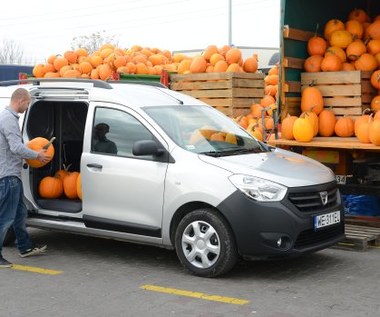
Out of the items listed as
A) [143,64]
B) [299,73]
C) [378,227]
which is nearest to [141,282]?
[378,227]

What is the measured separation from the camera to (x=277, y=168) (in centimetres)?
674

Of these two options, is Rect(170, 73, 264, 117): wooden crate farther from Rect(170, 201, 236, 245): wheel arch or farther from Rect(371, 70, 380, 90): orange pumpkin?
Rect(170, 201, 236, 245): wheel arch

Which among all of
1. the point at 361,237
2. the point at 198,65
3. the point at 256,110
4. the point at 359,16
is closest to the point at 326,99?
the point at 359,16

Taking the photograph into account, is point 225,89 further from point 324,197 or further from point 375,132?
point 324,197

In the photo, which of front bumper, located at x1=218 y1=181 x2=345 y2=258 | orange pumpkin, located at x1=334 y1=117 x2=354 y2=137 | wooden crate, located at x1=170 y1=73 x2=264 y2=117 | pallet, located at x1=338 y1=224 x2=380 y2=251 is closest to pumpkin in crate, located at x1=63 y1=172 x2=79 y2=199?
front bumper, located at x1=218 y1=181 x2=345 y2=258

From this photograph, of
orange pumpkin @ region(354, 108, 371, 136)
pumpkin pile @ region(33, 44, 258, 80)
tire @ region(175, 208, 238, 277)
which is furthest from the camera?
pumpkin pile @ region(33, 44, 258, 80)

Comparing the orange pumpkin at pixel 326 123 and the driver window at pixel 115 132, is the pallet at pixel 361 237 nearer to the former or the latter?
the orange pumpkin at pixel 326 123

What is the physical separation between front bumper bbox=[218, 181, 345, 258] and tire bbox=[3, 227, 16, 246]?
306 cm

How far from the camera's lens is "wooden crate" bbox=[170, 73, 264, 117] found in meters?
11.3

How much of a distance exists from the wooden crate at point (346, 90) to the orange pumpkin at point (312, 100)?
135mm

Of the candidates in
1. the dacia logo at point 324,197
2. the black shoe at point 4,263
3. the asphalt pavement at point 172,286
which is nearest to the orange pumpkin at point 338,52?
the asphalt pavement at point 172,286

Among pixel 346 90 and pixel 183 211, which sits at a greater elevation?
pixel 346 90

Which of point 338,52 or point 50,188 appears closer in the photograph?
point 50,188

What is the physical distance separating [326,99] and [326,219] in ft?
11.1
